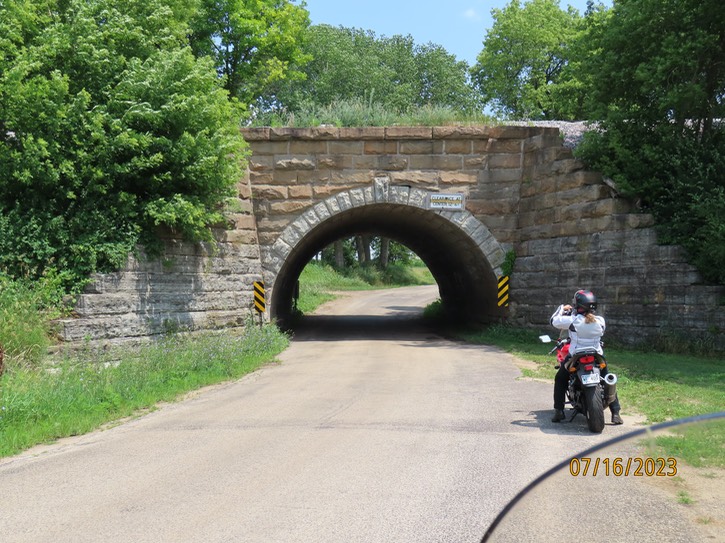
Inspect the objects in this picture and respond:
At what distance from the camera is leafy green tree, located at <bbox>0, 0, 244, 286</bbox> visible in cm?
1187

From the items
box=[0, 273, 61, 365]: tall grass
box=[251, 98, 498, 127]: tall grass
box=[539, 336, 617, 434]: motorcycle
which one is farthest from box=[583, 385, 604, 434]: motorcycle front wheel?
box=[251, 98, 498, 127]: tall grass

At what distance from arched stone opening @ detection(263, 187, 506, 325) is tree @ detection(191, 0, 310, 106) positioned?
795cm

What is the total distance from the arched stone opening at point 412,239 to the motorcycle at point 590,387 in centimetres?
1039

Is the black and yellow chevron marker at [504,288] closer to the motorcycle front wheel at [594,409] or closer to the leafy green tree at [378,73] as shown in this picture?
the motorcycle front wheel at [594,409]

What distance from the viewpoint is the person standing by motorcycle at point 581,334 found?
7145 millimetres

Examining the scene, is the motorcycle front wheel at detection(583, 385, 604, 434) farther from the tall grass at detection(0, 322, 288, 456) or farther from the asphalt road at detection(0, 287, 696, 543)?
the tall grass at detection(0, 322, 288, 456)

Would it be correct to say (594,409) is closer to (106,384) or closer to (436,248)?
(106,384)

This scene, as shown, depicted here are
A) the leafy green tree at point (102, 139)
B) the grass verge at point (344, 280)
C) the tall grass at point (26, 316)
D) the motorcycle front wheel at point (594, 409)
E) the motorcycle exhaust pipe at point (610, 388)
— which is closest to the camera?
the motorcycle front wheel at point (594, 409)

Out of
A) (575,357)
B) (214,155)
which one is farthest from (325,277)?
(575,357)

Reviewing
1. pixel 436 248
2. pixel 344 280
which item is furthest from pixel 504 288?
pixel 344 280

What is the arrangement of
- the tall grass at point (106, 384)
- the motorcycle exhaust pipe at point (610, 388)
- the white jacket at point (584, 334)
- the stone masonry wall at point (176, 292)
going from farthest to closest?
the stone masonry wall at point (176, 292), the tall grass at point (106, 384), the white jacket at point (584, 334), the motorcycle exhaust pipe at point (610, 388)
